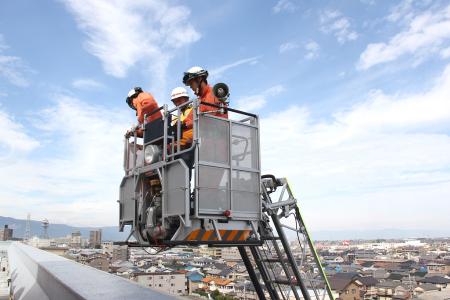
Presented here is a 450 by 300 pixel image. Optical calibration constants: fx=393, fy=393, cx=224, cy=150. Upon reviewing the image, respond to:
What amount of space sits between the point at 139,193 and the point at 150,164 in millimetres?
498

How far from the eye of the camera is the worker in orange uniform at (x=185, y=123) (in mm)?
5023

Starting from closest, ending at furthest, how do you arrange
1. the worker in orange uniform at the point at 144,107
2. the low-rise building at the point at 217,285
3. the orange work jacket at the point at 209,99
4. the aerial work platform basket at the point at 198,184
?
the aerial work platform basket at the point at 198,184, the orange work jacket at the point at 209,99, the worker in orange uniform at the point at 144,107, the low-rise building at the point at 217,285

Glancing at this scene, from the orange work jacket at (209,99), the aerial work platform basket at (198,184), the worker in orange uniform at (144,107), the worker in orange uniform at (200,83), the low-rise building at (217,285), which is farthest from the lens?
the low-rise building at (217,285)

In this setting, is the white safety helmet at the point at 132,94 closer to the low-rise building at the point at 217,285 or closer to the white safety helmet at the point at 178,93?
the white safety helmet at the point at 178,93

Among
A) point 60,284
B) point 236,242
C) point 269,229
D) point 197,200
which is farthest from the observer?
point 269,229

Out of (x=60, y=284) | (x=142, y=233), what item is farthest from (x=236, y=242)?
(x=60, y=284)

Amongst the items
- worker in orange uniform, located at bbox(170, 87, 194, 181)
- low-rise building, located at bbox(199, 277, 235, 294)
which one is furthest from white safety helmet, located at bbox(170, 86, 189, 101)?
low-rise building, located at bbox(199, 277, 235, 294)

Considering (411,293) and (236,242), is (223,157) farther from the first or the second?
(411,293)

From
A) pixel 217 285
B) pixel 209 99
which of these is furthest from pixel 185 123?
pixel 217 285

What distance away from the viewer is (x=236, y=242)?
5172 millimetres

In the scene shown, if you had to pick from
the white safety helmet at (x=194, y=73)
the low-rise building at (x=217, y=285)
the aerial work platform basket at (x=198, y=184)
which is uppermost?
the white safety helmet at (x=194, y=73)

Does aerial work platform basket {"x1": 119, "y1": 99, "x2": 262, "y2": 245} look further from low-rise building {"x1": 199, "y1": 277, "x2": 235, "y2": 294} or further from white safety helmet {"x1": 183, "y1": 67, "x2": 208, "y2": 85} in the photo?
low-rise building {"x1": 199, "y1": 277, "x2": 235, "y2": 294}

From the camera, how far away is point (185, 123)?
18.3 feet

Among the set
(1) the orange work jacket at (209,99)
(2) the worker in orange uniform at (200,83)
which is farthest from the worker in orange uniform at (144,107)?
(1) the orange work jacket at (209,99)
